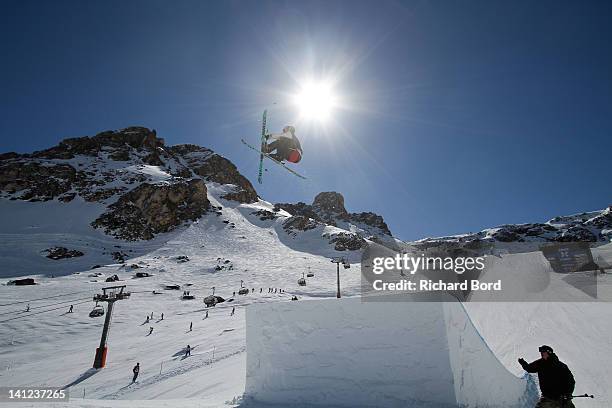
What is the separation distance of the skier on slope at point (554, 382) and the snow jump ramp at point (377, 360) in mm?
1739

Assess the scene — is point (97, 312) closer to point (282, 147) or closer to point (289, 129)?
point (282, 147)

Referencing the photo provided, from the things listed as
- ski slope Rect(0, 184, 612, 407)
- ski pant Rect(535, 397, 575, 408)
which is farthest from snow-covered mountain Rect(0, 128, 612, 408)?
ski pant Rect(535, 397, 575, 408)

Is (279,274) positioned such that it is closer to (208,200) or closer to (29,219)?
(208,200)

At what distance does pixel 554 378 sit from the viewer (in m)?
4.51

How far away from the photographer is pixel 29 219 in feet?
232

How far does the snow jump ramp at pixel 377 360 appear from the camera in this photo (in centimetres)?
612

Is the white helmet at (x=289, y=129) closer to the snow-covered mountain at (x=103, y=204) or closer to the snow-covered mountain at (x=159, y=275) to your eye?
the snow-covered mountain at (x=159, y=275)

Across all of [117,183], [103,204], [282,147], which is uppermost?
[117,183]

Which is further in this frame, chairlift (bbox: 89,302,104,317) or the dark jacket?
chairlift (bbox: 89,302,104,317)

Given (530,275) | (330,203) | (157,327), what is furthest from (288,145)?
(330,203)

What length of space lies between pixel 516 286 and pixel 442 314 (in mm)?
15024

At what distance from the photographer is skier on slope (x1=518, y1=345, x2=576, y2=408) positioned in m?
4.42

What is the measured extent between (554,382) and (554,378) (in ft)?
0.17

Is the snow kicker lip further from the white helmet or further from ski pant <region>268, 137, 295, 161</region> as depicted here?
the white helmet
